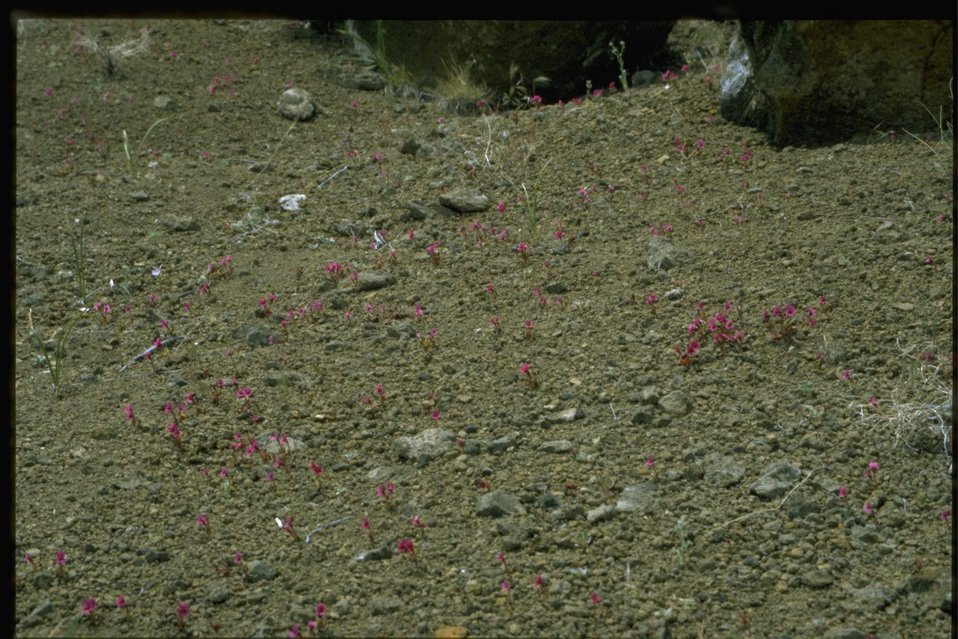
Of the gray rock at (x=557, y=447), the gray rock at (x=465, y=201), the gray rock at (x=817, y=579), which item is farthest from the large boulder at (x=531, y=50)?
the gray rock at (x=817, y=579)

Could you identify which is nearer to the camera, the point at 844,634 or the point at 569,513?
the point at 844,634

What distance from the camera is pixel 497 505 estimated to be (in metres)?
3.67

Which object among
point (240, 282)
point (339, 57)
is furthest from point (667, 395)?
point (339, 57)

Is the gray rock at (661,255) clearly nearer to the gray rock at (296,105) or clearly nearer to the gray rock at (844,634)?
the gray rock at (844,634)

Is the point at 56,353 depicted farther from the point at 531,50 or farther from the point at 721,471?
the point at 531,50

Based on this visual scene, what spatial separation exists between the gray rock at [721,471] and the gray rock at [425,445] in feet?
3.08

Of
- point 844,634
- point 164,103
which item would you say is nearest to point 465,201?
point 164,103

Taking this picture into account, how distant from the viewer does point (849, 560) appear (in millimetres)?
3412

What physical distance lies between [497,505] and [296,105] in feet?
15.4

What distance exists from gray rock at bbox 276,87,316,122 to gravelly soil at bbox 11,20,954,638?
0.50 m

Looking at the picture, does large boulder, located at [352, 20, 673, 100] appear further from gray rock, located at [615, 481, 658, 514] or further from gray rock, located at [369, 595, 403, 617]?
gray rock, located at [369, 595, 403, 617]

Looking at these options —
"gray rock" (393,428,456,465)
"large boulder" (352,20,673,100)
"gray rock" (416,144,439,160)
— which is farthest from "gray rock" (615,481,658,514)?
"large boulder" (352,20,673,100)

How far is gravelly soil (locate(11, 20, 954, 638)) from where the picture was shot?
3.38 m

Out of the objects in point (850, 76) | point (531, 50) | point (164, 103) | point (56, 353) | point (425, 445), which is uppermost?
point (850, 76)
